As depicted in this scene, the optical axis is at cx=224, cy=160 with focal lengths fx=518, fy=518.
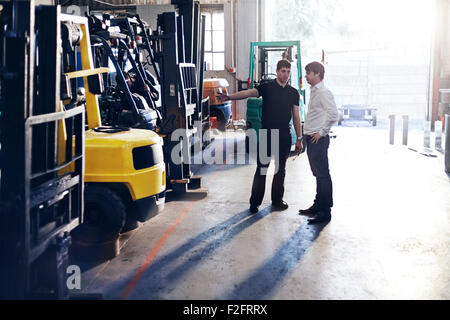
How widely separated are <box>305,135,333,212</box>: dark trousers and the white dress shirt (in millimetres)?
132

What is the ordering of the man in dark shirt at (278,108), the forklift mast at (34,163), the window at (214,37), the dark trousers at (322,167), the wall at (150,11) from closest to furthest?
the forklift mast at (34,163) → the dark trousers at (322,167) → the man in dark shirt at (278,108) → the wall at (150,11) → the window at (214,37)

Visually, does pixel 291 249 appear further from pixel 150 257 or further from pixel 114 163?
pixel 114 163

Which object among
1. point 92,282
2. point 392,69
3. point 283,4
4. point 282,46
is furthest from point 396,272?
point 283,4

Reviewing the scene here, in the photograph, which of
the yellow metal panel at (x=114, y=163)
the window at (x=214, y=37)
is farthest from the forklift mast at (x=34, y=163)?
the window at (x=214, y=37)

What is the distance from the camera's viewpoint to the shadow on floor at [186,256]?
4.39 meters

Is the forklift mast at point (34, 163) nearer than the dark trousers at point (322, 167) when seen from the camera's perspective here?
Yes

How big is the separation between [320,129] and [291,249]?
1602 millimetres

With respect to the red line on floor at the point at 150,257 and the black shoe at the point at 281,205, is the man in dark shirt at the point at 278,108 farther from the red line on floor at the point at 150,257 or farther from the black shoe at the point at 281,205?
the red line on floor at the point at 150,257

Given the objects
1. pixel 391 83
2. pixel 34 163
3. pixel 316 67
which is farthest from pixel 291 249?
pixel 391 83

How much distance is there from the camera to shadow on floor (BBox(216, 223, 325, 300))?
4254 mm

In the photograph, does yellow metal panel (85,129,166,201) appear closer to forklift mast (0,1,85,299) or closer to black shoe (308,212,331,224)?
forklift mast (0,1,85,299)

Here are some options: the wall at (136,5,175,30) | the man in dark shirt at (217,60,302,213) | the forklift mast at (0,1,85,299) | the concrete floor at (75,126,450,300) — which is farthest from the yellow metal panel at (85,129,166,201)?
the wall at (136,5,175,30)

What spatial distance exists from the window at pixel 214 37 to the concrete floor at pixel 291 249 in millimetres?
10160

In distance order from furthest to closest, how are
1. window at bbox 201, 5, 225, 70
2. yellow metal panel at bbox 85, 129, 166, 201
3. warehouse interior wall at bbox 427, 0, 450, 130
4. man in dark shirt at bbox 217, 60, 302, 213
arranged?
1. window at bbox 201, 5, 225, 70
2. warehouse interior wall at bbox 427, 0, 450, 130
3. man in dark shirt at bbox 217, 60, 302, 213
4. yellow metal panel at bbox 85, 129, 166, 201
